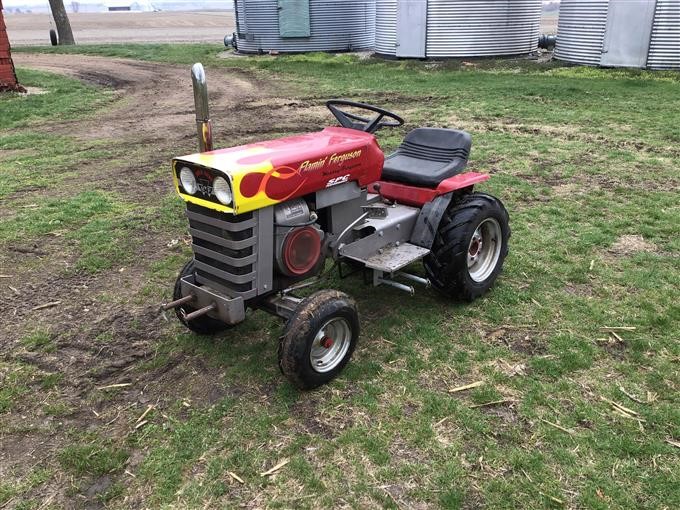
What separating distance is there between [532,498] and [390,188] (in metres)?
2.45

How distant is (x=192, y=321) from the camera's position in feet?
12.5

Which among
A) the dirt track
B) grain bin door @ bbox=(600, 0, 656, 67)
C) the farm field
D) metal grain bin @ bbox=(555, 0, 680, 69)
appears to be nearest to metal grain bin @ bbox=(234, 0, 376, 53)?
metal grain bin @ bbox=(555, 0, 680, 69)

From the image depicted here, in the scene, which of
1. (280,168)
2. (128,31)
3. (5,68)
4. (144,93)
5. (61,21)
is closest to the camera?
(280,168)

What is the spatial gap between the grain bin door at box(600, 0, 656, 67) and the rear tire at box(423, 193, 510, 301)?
41.9 ft

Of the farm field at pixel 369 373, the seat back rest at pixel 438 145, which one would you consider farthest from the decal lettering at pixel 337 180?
the seat back rest at pixel 438 145

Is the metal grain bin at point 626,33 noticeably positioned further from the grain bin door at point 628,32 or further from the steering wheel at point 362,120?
the steering wheel at point 362,120

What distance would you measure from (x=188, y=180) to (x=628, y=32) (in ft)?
48.6

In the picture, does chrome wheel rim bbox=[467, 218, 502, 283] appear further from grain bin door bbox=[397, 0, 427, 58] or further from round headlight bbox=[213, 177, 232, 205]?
grain bin door bbox=[397, 0, 427, 58]

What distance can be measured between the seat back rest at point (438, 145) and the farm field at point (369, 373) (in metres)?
1.09

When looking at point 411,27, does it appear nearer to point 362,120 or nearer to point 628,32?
point 628,32

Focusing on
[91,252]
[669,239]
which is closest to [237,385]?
[91,252]

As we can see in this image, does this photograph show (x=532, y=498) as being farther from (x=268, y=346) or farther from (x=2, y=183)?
(x=2, y=183)

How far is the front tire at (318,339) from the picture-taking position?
10.3 ft

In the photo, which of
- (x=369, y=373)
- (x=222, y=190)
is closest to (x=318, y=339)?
(x=369, y=373)
